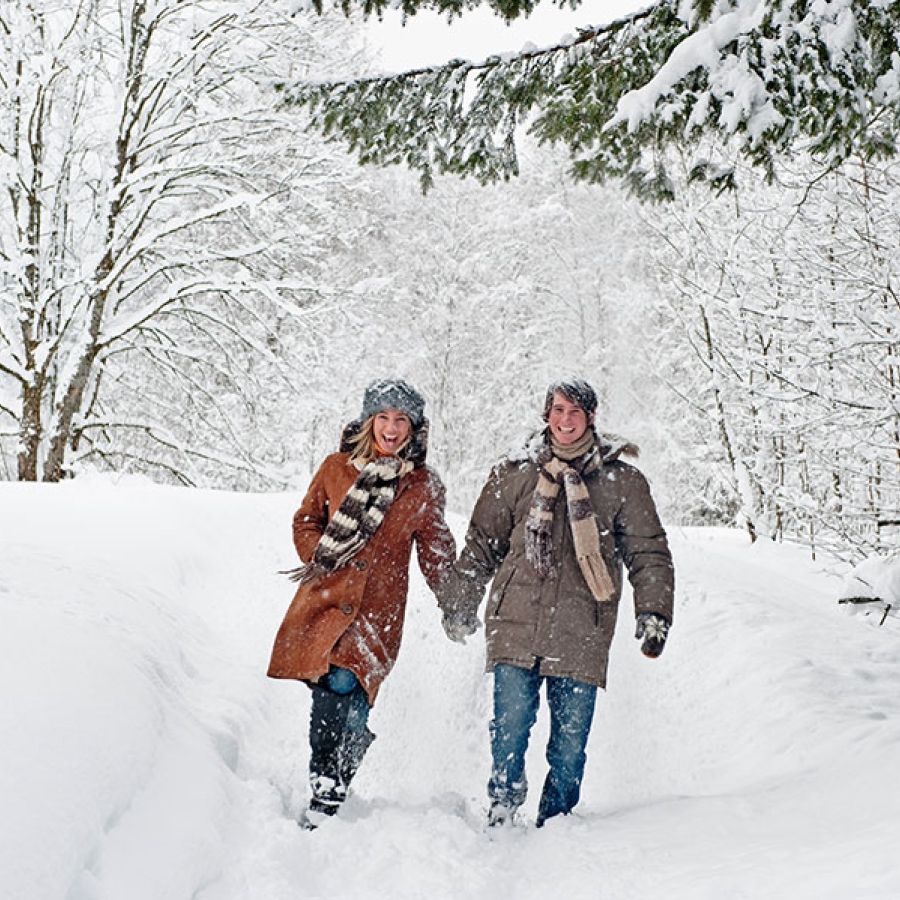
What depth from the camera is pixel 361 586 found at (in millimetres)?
3768

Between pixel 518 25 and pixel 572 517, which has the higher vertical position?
pixel 518 25

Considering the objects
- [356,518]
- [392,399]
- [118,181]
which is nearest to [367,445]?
[392,399]

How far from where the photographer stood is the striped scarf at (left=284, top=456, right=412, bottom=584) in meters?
3.73

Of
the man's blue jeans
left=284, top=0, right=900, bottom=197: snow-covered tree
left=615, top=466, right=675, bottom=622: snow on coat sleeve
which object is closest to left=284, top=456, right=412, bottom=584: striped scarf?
the man's blue jeans

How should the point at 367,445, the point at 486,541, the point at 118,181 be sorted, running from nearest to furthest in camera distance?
the point at 367,445 → the point at 486,541 → the point at 118,181

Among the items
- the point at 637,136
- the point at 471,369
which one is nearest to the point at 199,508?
the point at 637,136

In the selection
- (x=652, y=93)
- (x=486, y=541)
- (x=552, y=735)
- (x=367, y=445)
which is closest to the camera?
(x=652, y=93)

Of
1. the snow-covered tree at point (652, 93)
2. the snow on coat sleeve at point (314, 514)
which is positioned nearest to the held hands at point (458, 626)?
the snow on coat sleeve at point (314, 514)

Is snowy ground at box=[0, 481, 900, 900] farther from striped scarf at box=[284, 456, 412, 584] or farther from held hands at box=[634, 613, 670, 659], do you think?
striped scarf at box=[284, 456, 412, 584]

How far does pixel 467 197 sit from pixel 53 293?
1356cm

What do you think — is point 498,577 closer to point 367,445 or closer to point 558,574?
point 558,574

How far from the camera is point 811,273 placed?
6496 millimetres

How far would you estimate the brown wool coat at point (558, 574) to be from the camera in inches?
150

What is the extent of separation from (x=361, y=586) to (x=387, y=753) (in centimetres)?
145
